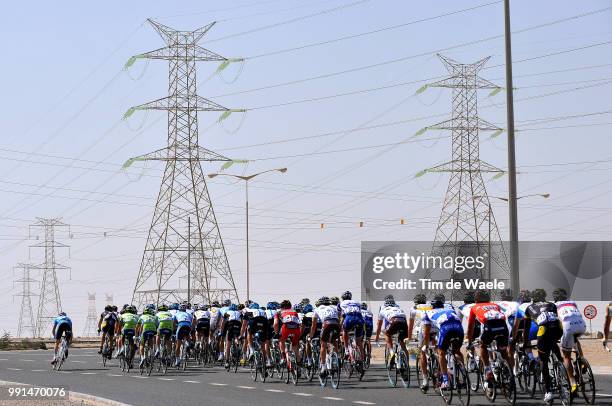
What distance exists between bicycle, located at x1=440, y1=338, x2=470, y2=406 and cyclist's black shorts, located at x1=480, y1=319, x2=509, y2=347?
1.57ft

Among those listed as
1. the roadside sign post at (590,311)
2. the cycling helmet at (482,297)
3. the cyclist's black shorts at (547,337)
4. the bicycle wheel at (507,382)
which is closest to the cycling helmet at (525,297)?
the cycling helmet at (482,297)

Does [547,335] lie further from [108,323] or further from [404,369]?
[108,323]

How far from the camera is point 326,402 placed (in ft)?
70.3

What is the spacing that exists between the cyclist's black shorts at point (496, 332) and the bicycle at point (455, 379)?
0.48 meters

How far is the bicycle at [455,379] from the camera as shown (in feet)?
64.5

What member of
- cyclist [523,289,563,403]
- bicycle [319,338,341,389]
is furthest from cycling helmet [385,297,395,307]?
cyclist [523,289,563,403]

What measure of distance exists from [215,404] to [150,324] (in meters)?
12.7

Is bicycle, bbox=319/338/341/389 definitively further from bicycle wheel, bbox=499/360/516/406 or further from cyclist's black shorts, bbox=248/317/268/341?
bicycle wheel, bbox=499/360/516/406

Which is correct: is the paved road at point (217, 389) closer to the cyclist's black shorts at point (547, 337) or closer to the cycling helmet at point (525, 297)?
the cyclist's black shorts at point (547, 337)

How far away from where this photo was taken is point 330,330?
84.4 feet

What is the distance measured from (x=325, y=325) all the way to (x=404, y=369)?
2.07 metres

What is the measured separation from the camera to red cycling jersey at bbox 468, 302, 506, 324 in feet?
65.9

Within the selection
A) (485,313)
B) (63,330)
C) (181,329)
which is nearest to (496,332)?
(485,313)

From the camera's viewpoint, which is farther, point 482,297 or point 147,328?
point 147,328
